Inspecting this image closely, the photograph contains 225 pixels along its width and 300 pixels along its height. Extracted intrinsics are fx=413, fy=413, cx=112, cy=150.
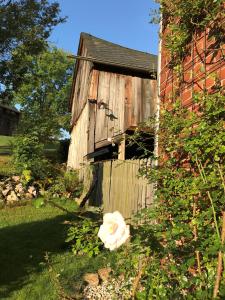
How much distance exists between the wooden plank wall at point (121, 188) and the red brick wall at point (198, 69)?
3.06m

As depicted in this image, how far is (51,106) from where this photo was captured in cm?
5950

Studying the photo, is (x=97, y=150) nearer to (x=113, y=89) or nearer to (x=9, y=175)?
(x=113, y=89)

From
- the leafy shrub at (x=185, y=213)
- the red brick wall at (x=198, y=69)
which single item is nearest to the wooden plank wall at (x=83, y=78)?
the red brick wall at (x=198, y=69)

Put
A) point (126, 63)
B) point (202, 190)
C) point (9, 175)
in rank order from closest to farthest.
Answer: point (202, 190) → point (126, 63) → point (9, 175)

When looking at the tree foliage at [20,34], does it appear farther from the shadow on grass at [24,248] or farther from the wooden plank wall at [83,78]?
the shadow on grass at [24,248]

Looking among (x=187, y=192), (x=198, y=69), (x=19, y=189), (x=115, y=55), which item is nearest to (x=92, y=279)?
(x=187, y=192)

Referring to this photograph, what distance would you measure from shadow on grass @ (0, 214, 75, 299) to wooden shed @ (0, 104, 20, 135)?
1967 inches

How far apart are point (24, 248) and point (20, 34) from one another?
59.9 ft

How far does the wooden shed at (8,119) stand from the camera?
59.0 meters

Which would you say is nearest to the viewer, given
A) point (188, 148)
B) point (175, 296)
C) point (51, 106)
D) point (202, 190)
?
point (175, 296)

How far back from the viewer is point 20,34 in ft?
77.9

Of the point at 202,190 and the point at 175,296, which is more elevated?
the point at 202,190

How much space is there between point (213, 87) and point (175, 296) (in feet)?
6.88

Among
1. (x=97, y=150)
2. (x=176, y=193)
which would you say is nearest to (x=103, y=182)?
(x=97, y=150)
